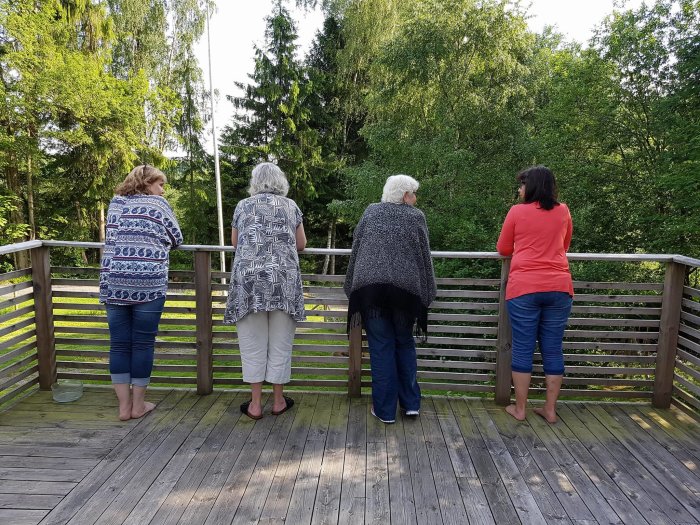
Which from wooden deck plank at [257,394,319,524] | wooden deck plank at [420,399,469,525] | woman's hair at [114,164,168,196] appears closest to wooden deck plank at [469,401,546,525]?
wooden deck plank at [420,399,469,525]

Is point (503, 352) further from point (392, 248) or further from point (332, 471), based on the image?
point (332, 471)

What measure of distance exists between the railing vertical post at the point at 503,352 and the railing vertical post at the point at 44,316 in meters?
2.90

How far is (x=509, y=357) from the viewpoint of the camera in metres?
2.99

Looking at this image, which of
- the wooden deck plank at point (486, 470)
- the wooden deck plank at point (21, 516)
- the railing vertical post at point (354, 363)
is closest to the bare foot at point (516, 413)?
the wooden deck plank at point (486, 470)

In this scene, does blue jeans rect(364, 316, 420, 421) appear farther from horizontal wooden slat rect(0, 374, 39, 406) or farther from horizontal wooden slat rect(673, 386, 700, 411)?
horizontal wooden slat rect(0, 374, 39, 406)

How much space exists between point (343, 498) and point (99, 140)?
14.6 m

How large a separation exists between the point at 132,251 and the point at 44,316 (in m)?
1.12

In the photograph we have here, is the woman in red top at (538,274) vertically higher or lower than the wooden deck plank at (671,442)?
higher

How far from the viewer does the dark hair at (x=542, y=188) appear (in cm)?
252

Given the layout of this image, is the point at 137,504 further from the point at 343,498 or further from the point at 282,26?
the point at 282,26

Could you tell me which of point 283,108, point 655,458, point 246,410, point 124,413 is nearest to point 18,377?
point 124,413

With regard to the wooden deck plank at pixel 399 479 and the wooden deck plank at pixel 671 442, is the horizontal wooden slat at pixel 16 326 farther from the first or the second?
the wooden deck plank at pixel 671 442

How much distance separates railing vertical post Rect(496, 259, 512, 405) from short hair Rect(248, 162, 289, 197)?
143 centimetres

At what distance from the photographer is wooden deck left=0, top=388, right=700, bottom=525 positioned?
191 cm
